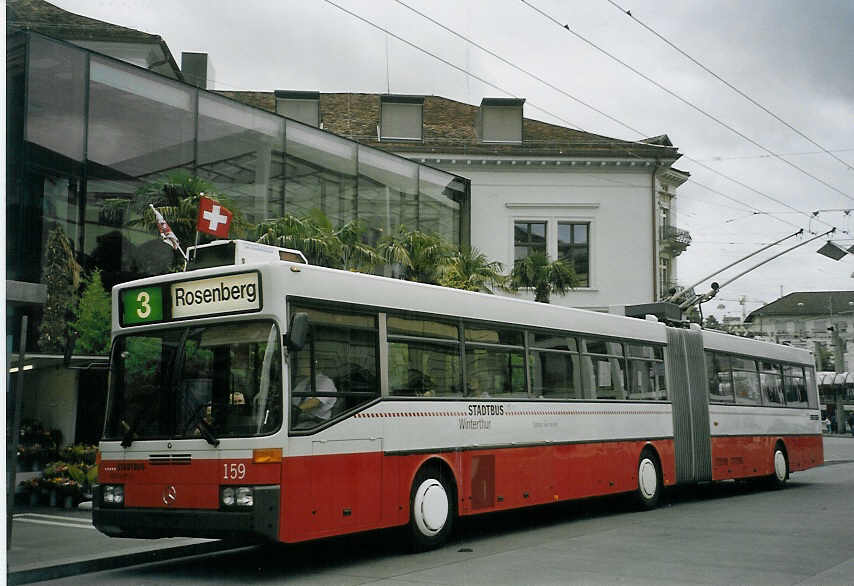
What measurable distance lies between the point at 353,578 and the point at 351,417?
1.67 m

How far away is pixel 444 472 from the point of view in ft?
38.9

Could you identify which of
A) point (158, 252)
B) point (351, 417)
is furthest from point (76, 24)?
point (351, 417)

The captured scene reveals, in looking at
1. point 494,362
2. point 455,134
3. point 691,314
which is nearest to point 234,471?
point 494,362

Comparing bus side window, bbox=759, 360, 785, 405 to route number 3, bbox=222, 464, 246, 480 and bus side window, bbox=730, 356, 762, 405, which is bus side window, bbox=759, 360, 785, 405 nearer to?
bus side window, bbox=730, 356, 762, 405

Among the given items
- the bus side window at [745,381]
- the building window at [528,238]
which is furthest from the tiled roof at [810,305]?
the bus side window at [745,381]

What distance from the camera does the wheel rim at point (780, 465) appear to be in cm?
2133

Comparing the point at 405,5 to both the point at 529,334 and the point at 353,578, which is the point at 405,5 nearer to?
the point at 529,334

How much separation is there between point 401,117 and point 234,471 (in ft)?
95.4

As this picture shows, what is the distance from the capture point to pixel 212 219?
661 inches

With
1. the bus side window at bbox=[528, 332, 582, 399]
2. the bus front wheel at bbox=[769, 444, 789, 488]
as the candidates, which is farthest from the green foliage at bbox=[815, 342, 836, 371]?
the bus side window at bbox=[528, 332, 582, 399]

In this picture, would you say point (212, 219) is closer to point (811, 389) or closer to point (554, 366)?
point (554, 366)

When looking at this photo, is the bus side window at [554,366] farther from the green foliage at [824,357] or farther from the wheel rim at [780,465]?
the green foliage at [824,357]

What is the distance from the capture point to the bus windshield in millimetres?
9398

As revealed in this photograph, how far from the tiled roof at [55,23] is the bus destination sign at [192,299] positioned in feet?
27.2
